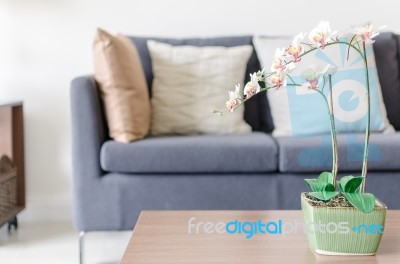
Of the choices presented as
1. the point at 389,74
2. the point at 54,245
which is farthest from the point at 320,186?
the point at 389,74

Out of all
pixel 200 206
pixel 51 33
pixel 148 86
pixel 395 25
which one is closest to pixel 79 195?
pixel 200 206

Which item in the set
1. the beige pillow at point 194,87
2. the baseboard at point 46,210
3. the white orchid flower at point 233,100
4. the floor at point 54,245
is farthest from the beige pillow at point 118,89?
the white orchid flower at point 233,100

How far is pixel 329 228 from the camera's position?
121 centimetres

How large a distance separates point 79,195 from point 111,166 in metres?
0.18

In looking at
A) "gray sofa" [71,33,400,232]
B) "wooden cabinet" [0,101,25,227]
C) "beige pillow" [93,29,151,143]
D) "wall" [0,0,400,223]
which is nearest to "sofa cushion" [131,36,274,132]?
"wall" [0,0,400,223]

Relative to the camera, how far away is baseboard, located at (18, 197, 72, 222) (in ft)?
9.82

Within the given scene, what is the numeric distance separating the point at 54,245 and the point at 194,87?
98cm

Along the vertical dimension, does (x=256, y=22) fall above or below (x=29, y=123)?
above

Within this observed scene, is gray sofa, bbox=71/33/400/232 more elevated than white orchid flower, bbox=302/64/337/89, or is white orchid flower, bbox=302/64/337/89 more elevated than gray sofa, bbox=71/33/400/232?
white orchid flower, bbox=302/64/337/89

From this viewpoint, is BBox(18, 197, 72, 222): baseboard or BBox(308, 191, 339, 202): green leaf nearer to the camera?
BBox(308, 191, 339, 202): green leaf

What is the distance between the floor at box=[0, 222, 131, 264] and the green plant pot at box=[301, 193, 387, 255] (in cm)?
127

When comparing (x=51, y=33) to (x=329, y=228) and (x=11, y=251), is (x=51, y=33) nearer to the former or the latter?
(x=11, y=251)

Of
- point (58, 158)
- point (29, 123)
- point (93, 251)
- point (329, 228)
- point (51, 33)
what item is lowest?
point (93, 251)

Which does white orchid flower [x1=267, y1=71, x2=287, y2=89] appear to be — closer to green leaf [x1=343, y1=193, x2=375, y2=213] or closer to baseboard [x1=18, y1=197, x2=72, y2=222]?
green leaf [x1=343, y1=193, x2=375, y2=213]
